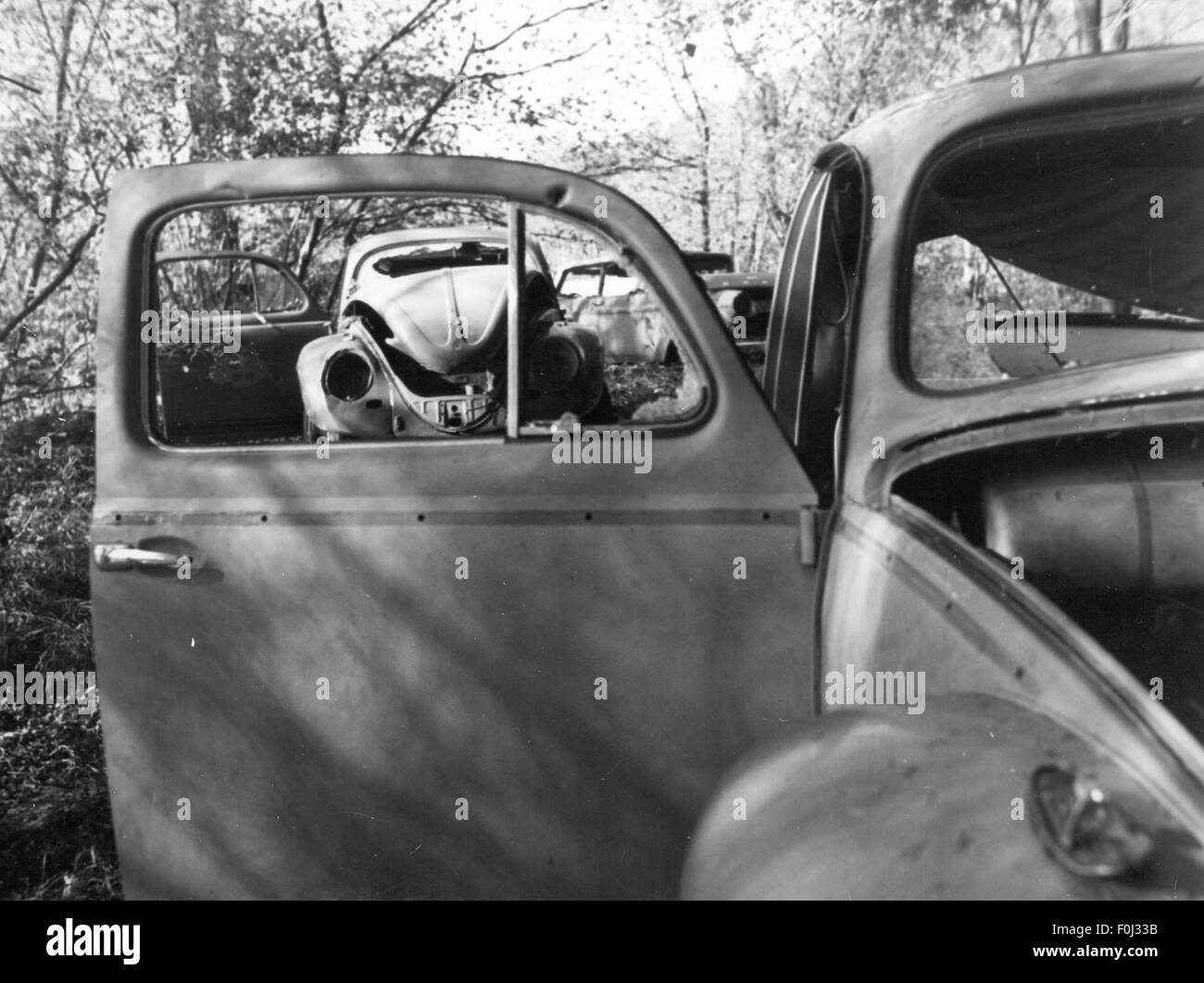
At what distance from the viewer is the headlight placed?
2291 mm

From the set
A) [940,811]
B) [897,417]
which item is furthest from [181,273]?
[940,811]

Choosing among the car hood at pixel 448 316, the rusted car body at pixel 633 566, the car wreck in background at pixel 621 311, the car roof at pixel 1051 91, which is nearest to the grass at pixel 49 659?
the rusted car body at pixel 633 566

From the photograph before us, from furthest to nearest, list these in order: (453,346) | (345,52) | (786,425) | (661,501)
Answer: (345,52) < (786,425) < (453,346) < (661,501)

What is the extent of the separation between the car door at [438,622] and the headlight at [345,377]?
0.41 ft

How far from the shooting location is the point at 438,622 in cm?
216

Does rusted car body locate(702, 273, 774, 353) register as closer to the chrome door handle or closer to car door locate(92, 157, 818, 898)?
car door locate(92, 157, 818, 898)

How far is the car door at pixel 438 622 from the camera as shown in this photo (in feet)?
6.93

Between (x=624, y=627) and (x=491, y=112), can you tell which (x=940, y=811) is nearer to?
(x=624, y=627)

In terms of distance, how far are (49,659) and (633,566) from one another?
3.74 meters

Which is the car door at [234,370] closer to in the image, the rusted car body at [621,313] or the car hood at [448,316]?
the car hood at [448,316]

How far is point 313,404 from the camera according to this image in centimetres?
234

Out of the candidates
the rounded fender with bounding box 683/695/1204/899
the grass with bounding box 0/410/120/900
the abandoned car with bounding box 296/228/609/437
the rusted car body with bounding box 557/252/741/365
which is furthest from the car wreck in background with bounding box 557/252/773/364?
the grass with bounding box 0/410/120/900

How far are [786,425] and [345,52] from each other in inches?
269
